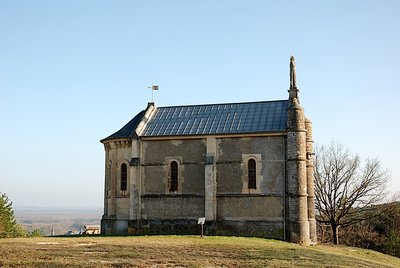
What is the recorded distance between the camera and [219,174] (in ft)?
102

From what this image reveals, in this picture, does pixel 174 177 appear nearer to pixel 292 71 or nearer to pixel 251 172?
pixel 251 172

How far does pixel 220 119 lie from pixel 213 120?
18.4 inches

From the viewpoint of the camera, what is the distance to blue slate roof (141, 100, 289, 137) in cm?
3162

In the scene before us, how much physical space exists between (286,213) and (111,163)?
12209mm

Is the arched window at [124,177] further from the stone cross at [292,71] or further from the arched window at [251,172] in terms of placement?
the stone cross at [292,71]

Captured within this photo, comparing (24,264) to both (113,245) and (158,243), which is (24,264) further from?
(158,243)

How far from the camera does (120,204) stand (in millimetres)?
33156

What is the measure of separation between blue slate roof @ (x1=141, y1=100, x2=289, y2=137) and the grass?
8.19 metres

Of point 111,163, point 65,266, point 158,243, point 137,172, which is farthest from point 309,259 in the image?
point 111,163

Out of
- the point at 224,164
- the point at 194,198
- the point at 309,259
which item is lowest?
the point at 309,259

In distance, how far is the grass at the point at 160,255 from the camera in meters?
17.9

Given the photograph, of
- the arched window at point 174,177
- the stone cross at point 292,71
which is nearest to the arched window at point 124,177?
the arched window at point 174,177

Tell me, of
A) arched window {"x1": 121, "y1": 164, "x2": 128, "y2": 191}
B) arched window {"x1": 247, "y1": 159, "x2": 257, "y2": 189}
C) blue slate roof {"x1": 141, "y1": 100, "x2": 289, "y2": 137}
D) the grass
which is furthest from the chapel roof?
the grass

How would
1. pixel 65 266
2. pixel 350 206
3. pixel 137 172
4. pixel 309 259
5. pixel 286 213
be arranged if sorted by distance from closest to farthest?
pixel 65 266 < pixel 309 259 < pixel 286 213 < pixel 137 172 < pixel 350 206
